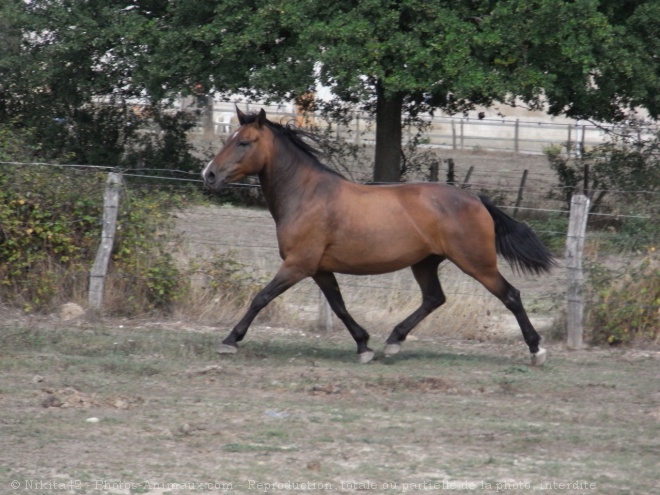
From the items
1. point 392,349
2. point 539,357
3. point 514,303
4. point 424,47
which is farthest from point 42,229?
point 424,47

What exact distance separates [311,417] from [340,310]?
2.29 m

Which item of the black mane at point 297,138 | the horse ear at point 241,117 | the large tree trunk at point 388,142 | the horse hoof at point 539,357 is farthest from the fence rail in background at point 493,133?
the horse hoof at point 539,357

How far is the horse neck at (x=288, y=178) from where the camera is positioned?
886cm

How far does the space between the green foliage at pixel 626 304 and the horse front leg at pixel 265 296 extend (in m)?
3.35

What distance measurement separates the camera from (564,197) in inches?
744

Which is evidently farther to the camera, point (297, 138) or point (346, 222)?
point (297, 138)

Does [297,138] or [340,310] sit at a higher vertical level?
[297,138]

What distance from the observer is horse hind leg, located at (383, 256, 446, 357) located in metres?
9.11

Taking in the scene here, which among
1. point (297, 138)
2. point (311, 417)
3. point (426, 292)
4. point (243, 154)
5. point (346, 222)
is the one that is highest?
point (297, 138)

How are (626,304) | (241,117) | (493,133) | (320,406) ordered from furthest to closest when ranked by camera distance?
1. (493,133)
2. (626,304)
3. (241,117)
4. (320,406)

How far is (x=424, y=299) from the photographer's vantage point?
30.4 ft

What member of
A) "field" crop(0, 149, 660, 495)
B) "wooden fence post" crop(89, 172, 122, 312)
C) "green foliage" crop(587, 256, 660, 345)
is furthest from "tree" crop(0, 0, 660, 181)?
"green foliage" crop(587, 256, 660, 345)

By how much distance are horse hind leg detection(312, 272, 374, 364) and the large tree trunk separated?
360 inches

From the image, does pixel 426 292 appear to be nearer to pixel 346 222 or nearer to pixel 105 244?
pixel 346 222
